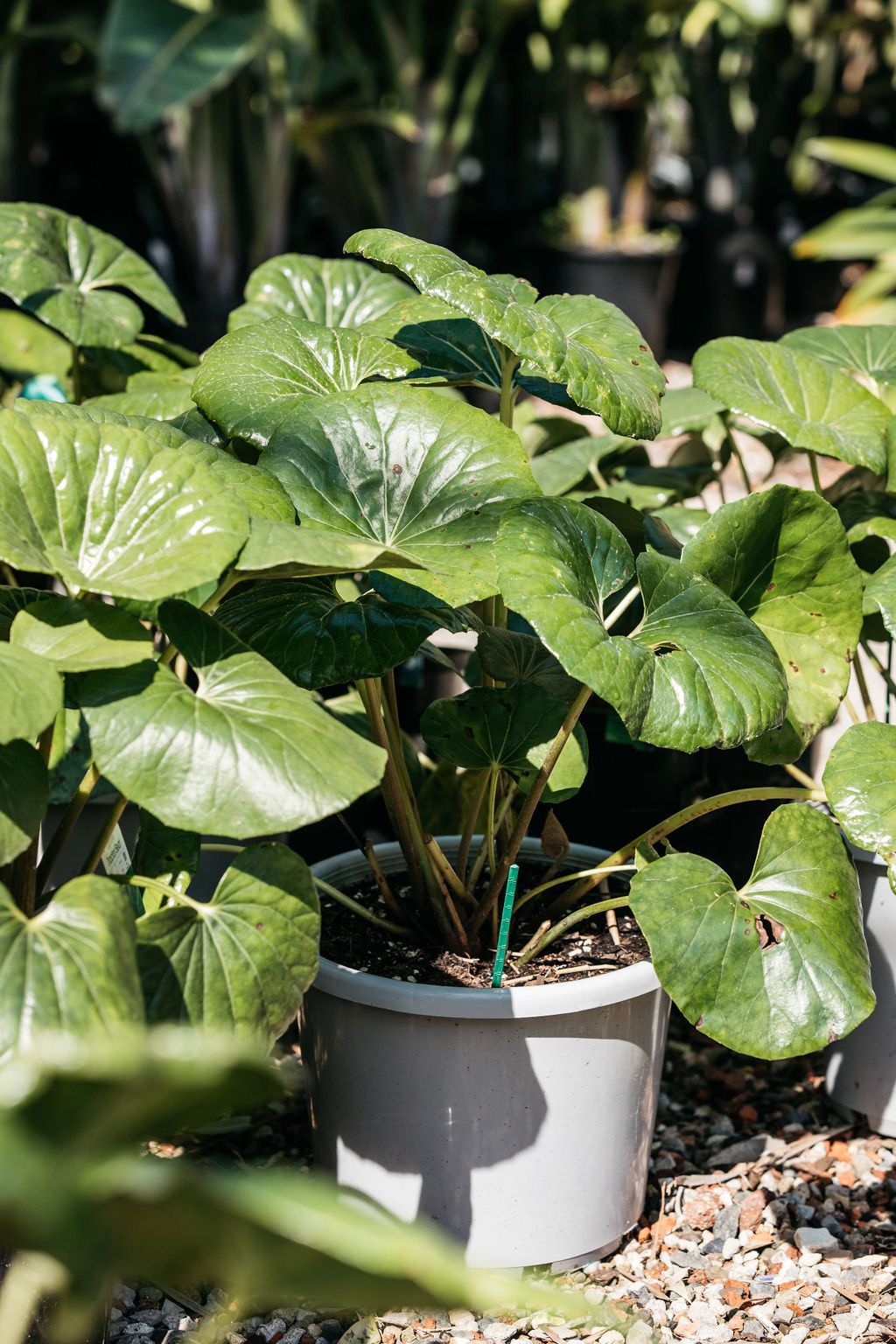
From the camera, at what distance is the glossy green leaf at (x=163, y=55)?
305cm

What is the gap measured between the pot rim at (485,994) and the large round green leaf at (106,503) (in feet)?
1.34

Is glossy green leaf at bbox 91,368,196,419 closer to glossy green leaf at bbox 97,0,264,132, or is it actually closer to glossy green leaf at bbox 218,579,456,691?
glossy green leaf at bbox 218,579,456,691

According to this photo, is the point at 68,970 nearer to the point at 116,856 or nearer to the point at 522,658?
the point at 116,856

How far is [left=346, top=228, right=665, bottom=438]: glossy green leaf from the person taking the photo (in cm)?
96

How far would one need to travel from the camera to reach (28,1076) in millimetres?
537

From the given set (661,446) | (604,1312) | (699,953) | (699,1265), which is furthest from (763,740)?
(661,446)

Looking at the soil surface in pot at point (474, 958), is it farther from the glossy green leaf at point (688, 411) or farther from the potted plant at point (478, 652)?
the glossy green leaf at point (688, 411)

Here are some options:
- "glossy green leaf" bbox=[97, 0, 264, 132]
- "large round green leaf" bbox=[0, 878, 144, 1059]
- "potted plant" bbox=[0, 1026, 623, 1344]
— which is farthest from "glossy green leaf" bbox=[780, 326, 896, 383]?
"glossy green leaf" bbox=[97, 0, 264, 132]

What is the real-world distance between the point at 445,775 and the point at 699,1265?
22.5 inches

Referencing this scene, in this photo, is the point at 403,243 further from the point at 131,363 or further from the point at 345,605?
the point at 131,363

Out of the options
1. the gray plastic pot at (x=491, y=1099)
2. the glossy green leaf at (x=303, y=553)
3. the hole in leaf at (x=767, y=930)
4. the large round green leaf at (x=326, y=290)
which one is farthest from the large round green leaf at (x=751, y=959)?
the large round green leaf at (x=326, y=290)

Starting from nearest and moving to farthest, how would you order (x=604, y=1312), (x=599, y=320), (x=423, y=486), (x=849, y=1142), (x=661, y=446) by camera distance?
1. (x=604, y=1312)
2. (x=423, y=486)
3. (x=599, y=320)
4. (x=849, y=1142)
5. (x=661, y=446)

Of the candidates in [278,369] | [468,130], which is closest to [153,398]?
[278,369]

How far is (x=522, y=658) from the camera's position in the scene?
3.69 ft
